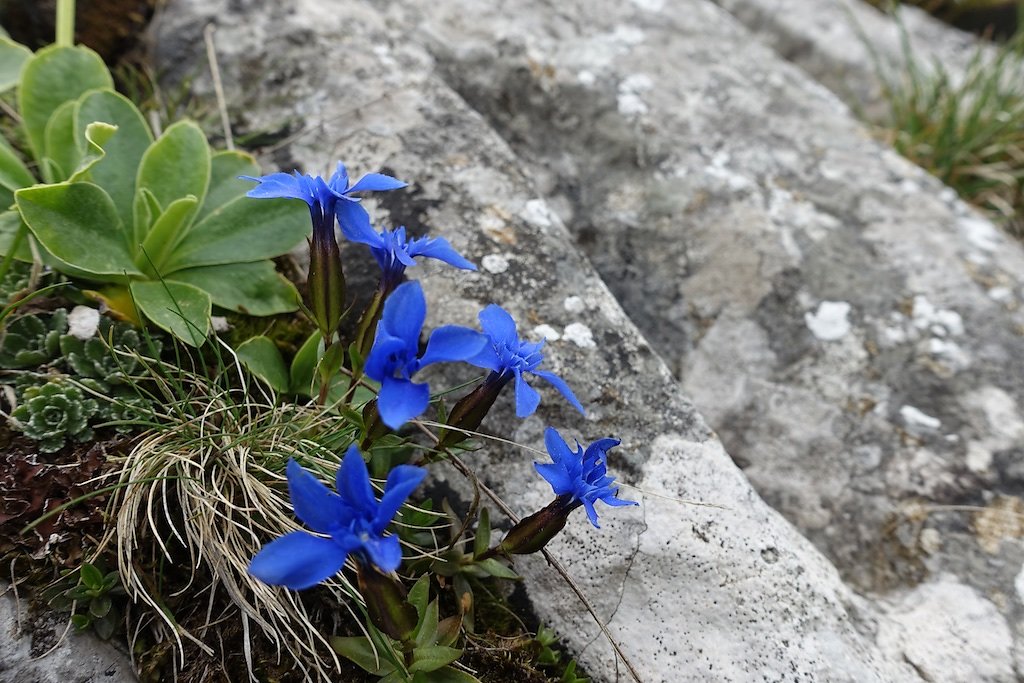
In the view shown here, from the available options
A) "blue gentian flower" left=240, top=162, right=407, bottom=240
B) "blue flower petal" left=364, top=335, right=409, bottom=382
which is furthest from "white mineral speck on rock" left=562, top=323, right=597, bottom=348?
"blue flower petal" left=364, top=335, right=409, bottom=382

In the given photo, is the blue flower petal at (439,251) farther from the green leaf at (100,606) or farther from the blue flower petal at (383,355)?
the green leaf at (100,606)

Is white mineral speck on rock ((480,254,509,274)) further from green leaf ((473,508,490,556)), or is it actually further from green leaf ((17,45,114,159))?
green leaf ((17,45,114,159))

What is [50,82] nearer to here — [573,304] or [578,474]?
[573,304]

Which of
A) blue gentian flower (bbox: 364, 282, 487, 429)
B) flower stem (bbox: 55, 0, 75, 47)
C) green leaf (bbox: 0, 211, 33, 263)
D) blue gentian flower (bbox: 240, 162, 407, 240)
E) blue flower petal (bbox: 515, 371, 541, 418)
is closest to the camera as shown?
blue gentian flower (bbox: 364, 282, 487, 429)

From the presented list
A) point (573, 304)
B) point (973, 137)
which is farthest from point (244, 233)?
point (973, 137)

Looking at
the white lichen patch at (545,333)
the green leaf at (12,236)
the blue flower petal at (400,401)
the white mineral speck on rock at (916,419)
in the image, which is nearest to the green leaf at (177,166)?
the green leaf at (12,236)

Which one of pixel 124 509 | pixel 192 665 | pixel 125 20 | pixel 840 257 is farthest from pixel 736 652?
pixel 125 20
